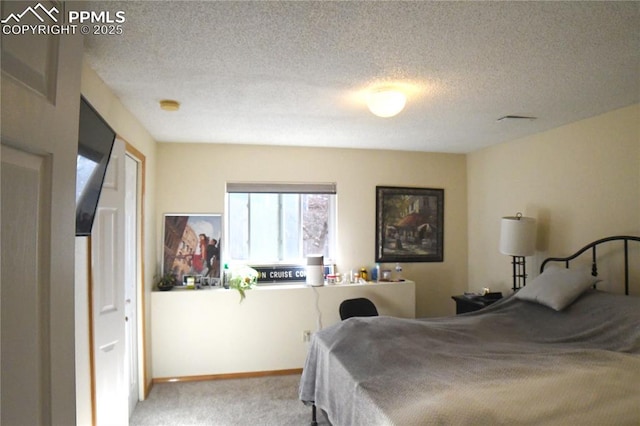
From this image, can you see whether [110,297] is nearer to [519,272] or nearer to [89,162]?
[89,162]

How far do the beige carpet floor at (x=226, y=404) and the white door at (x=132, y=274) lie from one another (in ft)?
0.72

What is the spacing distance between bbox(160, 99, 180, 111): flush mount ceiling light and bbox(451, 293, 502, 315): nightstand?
3.21 m

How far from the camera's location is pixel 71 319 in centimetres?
86

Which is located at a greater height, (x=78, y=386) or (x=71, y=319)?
(x=71, y=319)

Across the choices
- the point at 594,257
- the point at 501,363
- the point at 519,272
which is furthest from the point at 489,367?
the point at 519,272

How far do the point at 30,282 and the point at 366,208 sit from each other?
12.0 feet

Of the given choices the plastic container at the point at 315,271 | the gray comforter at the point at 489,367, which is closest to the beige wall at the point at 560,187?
the gray comforter at the point at 489,367

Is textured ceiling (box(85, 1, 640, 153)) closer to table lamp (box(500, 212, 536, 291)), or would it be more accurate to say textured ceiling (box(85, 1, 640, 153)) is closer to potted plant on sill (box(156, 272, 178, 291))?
table lamp (box(500, 212, 536, 291))

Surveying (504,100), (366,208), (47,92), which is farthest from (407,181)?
(47,92)

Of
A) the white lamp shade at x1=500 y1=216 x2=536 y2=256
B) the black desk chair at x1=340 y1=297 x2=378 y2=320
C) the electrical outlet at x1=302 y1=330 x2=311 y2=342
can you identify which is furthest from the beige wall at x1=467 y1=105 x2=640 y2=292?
the electrical outlet at x1=302 y1=330 x2=311 y2=342

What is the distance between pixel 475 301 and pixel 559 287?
96cm

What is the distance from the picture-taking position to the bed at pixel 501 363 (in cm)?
154

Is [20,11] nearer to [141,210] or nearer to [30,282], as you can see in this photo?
[30,282]

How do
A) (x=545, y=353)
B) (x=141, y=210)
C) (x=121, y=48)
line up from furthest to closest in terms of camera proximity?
(x=141, y=210)
(x=545, y=353)
(x=121, y=48)
